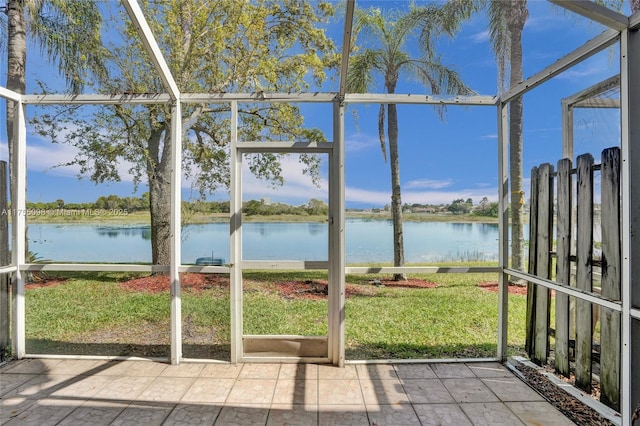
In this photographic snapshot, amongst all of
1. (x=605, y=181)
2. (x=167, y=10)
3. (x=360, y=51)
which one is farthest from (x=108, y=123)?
(x=605, y=181)

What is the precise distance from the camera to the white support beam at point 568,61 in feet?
6.06

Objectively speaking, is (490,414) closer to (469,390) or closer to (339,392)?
(469,390)

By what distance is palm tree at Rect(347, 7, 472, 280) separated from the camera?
12.1 feet

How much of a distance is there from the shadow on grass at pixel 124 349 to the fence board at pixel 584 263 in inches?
115

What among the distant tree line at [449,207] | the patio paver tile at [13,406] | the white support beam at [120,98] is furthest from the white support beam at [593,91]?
the patio paver tile at [13,406]

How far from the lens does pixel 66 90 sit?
10.7ft

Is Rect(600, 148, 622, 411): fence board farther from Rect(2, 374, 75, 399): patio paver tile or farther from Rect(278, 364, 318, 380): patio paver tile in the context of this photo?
Rect(2, 374, 75, 399): patio paver tile

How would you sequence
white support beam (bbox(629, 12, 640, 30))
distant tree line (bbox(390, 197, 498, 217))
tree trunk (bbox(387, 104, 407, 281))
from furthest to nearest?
1. distant tree line (bbox(390, 197, 498, 217))
2. tree trunk (bbox(387, 104, 407, 281))
3. white support beam (bbox(629, 12, 640, 30))

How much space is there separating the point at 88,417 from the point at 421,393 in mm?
2412

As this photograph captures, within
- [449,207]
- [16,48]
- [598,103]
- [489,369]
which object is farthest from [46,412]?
[598,103]

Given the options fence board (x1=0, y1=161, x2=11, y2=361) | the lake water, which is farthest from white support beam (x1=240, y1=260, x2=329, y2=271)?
fence board (x1=0, y1=161, x2=11, y2=361)

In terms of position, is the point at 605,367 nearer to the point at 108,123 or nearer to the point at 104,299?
the point at 104,299

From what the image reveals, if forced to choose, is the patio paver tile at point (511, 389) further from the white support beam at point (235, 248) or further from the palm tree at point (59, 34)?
the palm tree at point (59, 34)

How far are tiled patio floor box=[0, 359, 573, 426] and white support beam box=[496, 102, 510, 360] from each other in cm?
31
